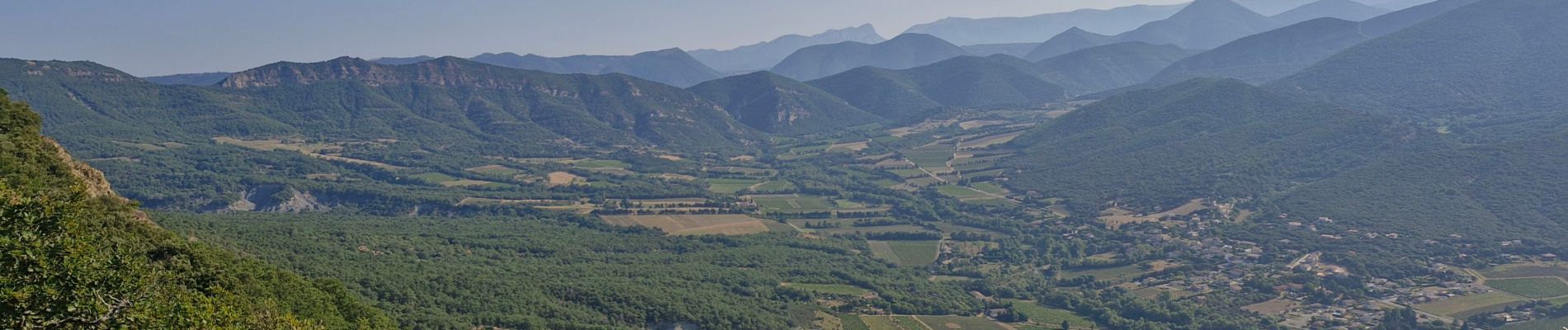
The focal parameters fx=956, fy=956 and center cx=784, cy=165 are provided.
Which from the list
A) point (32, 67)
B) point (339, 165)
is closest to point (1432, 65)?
point (339, 165)

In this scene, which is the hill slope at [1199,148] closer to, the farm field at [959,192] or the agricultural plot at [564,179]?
the farm field at [959,192]

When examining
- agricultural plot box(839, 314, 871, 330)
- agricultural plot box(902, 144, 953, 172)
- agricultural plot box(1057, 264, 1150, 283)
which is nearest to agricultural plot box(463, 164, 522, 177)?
agricultural plot box(902, 144, 953, 172)

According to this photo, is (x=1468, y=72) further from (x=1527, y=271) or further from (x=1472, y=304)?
(x=1472, y=304)

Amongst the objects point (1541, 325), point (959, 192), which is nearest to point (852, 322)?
point (1541, 325)

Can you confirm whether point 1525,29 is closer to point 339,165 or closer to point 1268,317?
point 1268,317

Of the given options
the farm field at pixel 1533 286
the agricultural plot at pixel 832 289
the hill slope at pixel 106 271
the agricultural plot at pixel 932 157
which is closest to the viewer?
the hill slope at pixel 106 271

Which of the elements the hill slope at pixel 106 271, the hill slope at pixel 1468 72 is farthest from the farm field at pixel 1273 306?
the hill slope at pixel 1468 72
